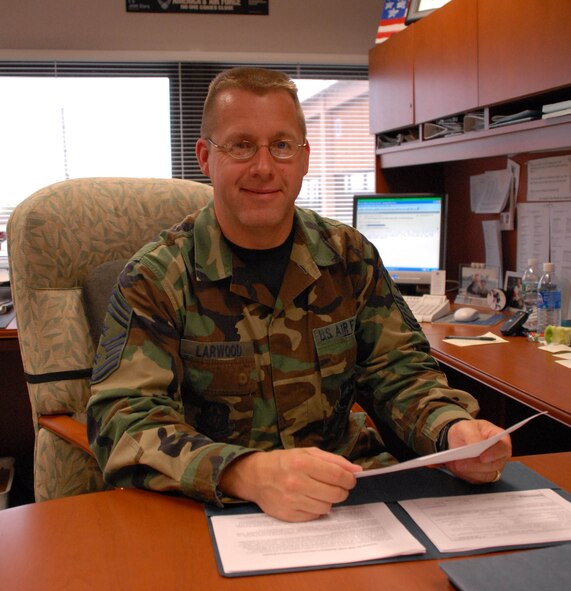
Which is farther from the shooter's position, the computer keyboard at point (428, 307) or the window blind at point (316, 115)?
the window blind at point (316, 115)

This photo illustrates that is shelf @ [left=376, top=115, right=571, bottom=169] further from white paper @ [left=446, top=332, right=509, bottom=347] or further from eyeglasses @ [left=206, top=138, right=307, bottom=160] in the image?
eyeglasses @ [left=206, top=138, right=307, bottom=160]

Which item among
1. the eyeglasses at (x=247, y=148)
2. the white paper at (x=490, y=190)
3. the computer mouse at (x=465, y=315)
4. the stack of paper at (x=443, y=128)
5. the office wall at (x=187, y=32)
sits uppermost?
the office wall at (x=187, y=32)

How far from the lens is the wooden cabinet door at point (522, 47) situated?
168cm

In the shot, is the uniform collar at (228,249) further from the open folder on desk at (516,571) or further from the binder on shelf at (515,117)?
the binder on shelf at (515,117)

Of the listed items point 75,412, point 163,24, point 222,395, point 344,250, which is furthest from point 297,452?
point 163,24

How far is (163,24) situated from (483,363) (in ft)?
7.93

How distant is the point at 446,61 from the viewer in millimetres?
2227

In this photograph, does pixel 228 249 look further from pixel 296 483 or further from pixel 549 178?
pixel 549 178

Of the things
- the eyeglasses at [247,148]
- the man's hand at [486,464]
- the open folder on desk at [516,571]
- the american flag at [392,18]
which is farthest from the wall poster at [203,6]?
the open folder on desk at [516,571]

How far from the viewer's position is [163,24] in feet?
10.6

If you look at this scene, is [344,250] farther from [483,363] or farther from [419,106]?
[419,106]

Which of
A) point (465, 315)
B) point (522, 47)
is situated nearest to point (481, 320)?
point (465, 315)

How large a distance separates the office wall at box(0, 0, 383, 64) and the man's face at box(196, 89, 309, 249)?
87.1 inches

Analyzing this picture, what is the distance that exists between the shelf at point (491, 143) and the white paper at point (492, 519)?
1.14 meters
